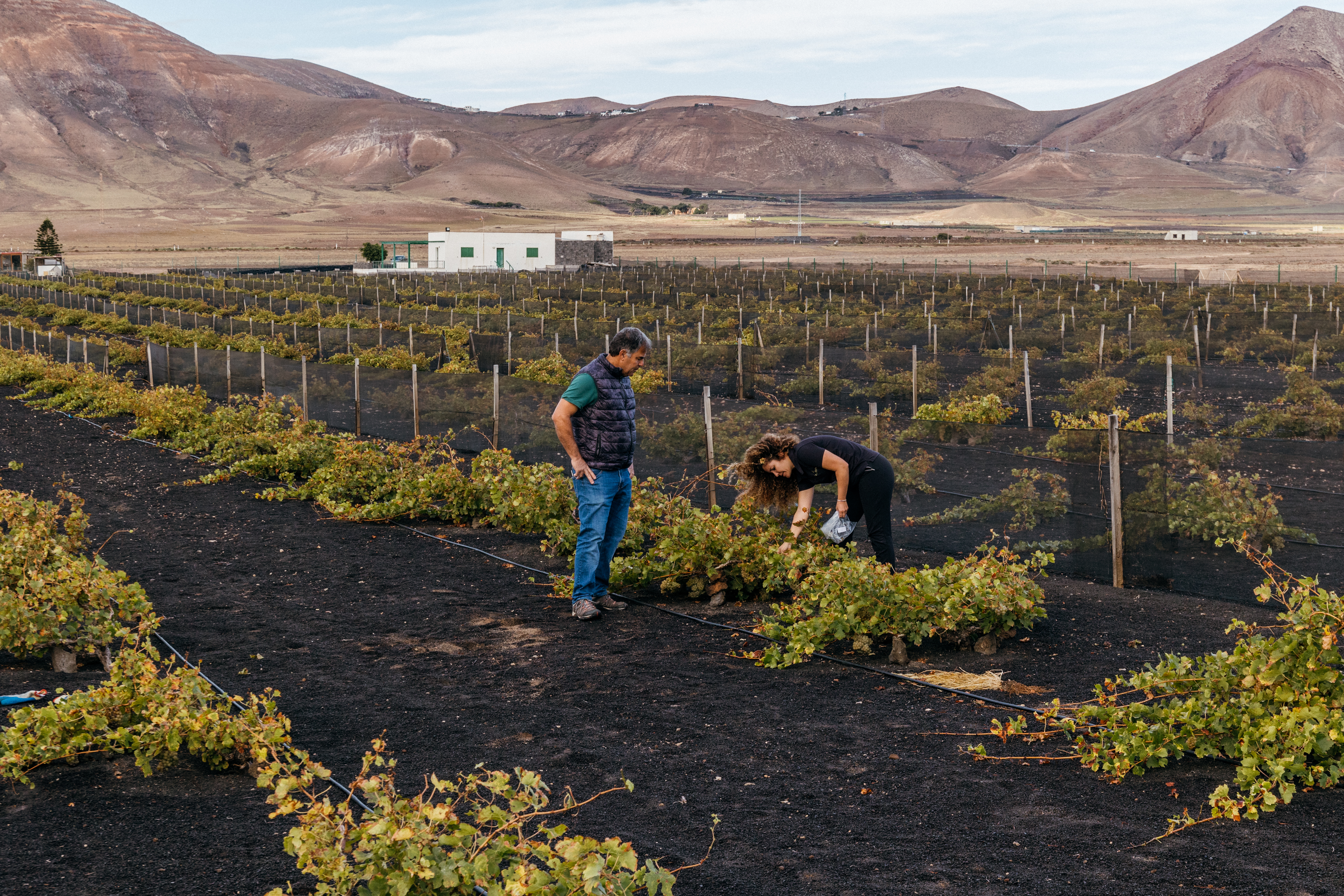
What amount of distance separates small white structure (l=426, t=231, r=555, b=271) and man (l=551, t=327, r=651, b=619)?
241ft

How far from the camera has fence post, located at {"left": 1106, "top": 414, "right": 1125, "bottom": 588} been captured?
8719 millimetres

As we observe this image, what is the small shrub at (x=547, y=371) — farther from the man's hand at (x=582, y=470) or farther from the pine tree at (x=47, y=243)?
the pine tree at (x=47, y=243)

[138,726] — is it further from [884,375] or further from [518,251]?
[518,251]

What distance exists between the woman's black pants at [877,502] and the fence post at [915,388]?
29.2 ft

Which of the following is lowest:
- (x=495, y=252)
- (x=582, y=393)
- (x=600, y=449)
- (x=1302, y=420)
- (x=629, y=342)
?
(x=1302, y=420)

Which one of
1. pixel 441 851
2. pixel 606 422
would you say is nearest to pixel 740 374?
pixel 606 422

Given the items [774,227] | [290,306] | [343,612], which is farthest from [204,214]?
[343,612]

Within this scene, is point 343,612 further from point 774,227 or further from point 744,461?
point 774,227

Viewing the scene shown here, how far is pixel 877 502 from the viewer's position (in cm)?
764

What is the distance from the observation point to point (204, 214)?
161250 mm

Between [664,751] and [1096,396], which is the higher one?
[1096,396]

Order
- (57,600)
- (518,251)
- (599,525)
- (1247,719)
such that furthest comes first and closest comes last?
1. (518,251)
2. (599,525)
3. (57,600)
4. (1247,719)

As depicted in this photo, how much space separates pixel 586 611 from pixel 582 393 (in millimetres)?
1493

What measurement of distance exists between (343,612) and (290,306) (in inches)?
1433
